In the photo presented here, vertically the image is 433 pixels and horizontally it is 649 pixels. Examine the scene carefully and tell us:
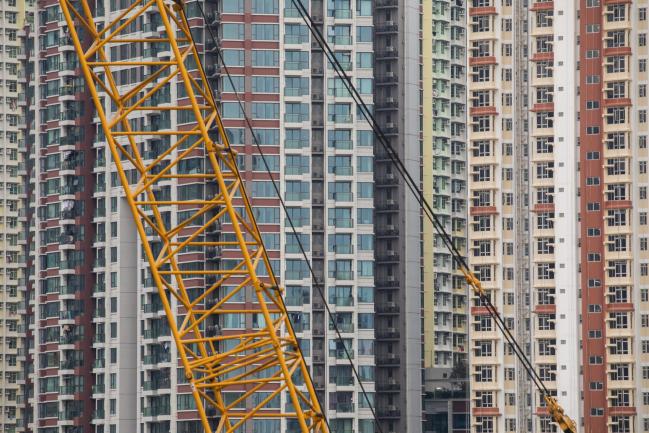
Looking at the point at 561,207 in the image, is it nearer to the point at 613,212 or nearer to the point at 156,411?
the point at 613,212

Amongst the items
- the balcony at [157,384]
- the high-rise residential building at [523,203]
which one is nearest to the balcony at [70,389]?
the balcony at [157,384]

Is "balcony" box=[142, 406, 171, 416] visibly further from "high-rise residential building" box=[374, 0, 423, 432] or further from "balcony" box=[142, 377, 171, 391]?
"high-rise residential building" box=[374, 0, 423, 432]

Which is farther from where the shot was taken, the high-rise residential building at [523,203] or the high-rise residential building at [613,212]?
the high-rise residential building at [523,203]

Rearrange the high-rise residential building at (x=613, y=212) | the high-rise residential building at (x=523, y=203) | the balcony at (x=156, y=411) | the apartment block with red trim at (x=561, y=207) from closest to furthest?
the balcony at (x=156, y=411)
the high-rise residential building at (x=613, y=212)
the apartment block with red trim at (x=561, y=207)
the high-rise residential building at (x=523, y=203)

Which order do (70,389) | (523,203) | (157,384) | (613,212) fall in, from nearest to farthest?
(157,384) → (613,212) → (70,389) → (523,203)

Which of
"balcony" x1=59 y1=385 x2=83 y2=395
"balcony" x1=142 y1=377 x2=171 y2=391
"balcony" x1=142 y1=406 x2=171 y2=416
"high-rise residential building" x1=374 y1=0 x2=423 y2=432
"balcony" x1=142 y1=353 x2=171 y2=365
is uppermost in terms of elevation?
"high-rise residential building" x1=374 y1=0 x2=423 y2=432

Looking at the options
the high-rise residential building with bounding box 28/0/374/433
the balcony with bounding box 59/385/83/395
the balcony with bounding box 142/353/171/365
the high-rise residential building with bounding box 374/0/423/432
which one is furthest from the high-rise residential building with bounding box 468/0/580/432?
the balcony with bounding box 59/385/83/395

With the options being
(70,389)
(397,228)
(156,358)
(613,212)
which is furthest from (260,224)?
(613,212)

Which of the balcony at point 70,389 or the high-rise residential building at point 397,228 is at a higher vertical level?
the high-rise residential building at point 397,228

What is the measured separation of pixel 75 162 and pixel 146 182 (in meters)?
116

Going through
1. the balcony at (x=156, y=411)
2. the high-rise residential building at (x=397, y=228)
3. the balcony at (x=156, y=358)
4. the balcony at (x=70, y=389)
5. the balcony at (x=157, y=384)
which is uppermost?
the high-rise residential building at (x=397, y=228)

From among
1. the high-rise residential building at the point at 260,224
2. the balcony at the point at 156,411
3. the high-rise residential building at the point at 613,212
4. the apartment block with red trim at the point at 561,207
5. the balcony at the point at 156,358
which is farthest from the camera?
the apartment block with red trim at the point at 561,207

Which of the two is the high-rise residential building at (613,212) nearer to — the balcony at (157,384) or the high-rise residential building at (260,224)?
the high-rise residential building at (260,224)

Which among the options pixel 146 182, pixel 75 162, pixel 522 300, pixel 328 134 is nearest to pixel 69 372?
pixel 75 162
